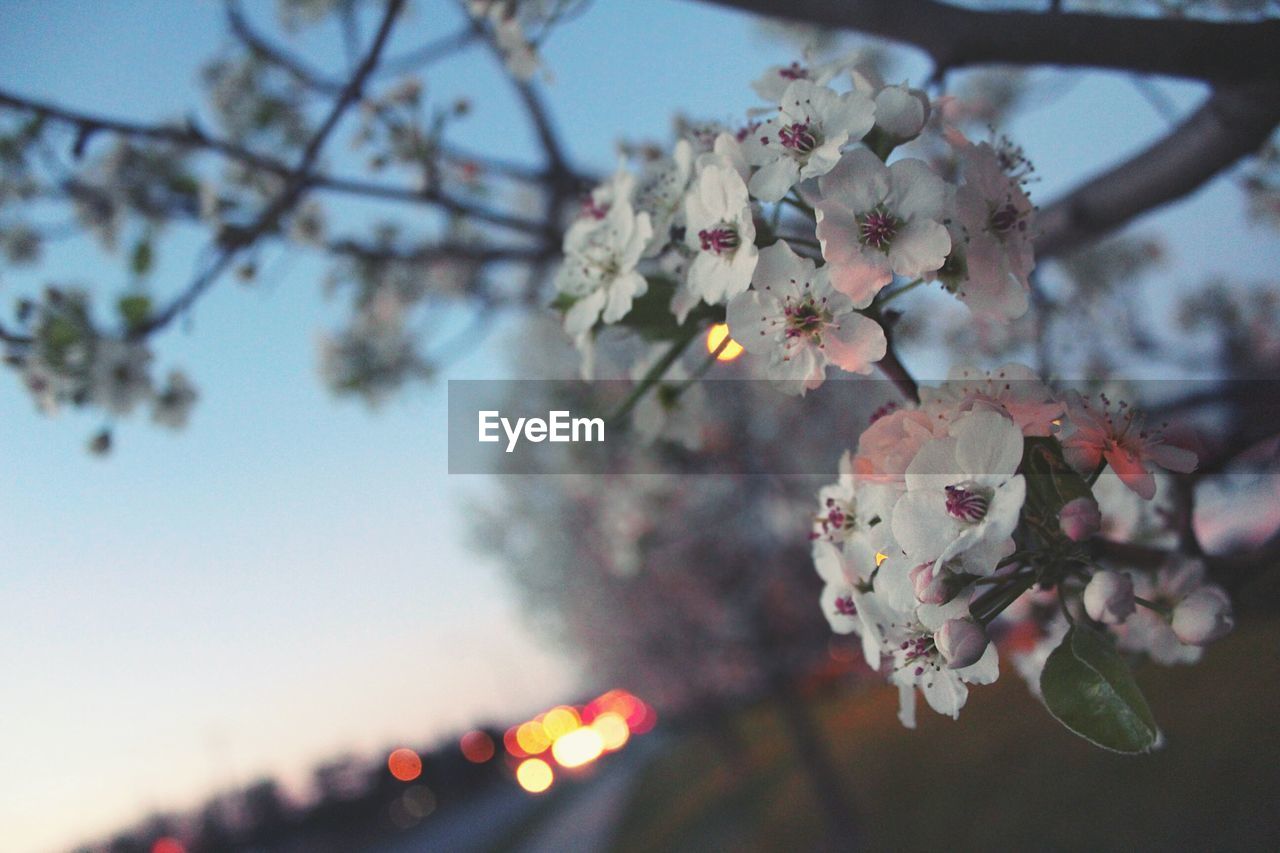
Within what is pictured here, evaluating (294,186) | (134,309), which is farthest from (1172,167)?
(134,309)

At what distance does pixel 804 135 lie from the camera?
68 centimetres

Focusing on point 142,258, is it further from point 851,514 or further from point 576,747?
point 576,747

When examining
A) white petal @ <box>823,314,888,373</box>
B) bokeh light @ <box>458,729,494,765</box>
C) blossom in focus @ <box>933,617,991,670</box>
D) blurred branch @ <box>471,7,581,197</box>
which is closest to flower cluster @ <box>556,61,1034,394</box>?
white petal @ <box>823,314,888,373</box>

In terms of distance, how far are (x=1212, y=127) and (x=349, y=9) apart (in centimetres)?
185

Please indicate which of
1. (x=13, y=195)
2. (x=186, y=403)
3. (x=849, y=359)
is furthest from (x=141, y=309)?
(x=849, y=359)

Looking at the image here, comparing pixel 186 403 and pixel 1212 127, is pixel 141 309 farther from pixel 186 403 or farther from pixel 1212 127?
pixel 1212 127

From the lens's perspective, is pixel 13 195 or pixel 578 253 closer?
pixel 578 253

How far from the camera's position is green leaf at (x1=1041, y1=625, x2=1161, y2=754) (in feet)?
1.79

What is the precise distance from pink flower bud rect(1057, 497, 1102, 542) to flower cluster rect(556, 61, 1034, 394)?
0.53 ft

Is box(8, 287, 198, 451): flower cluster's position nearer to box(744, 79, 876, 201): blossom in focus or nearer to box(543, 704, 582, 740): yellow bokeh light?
box(744, 79, 876, 201): blossom in focus

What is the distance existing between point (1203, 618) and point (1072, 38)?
81cm

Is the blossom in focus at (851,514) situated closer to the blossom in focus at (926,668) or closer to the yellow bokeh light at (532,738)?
the blossom in focus at (926,668)

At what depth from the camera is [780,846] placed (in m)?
7.32

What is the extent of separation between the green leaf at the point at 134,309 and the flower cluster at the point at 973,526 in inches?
69.2
